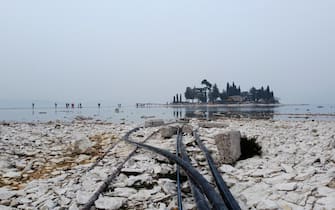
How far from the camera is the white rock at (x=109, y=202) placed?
311cm

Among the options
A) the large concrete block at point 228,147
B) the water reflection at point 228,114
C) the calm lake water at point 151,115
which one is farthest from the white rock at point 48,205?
the water reflection at point 228,114

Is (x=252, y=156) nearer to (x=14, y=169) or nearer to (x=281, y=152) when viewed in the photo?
(x=281, y=152)

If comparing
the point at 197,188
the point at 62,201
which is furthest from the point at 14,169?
the point at 197,188

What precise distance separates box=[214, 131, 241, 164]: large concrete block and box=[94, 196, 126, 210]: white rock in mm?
2726

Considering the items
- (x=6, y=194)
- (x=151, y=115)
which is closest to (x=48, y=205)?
(x=6, y=194)

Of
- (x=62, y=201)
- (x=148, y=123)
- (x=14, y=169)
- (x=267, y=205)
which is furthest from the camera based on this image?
(x=148, y=123)

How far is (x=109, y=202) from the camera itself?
3199 millimetres

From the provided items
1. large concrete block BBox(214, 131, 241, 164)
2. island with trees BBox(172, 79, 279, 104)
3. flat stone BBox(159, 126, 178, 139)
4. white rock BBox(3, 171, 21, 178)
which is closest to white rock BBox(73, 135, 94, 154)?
white rock BBox(3, 171, 21, 178)

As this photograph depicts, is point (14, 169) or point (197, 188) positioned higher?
point (197, 188)

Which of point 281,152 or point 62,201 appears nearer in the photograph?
point 62,201

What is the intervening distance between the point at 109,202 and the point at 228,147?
2996 mm

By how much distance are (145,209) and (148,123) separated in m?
10.4

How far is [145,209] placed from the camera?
3064 millimetres

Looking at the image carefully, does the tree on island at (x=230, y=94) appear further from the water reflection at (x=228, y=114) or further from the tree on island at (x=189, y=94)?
the water reflection at (x=228, y=114)
